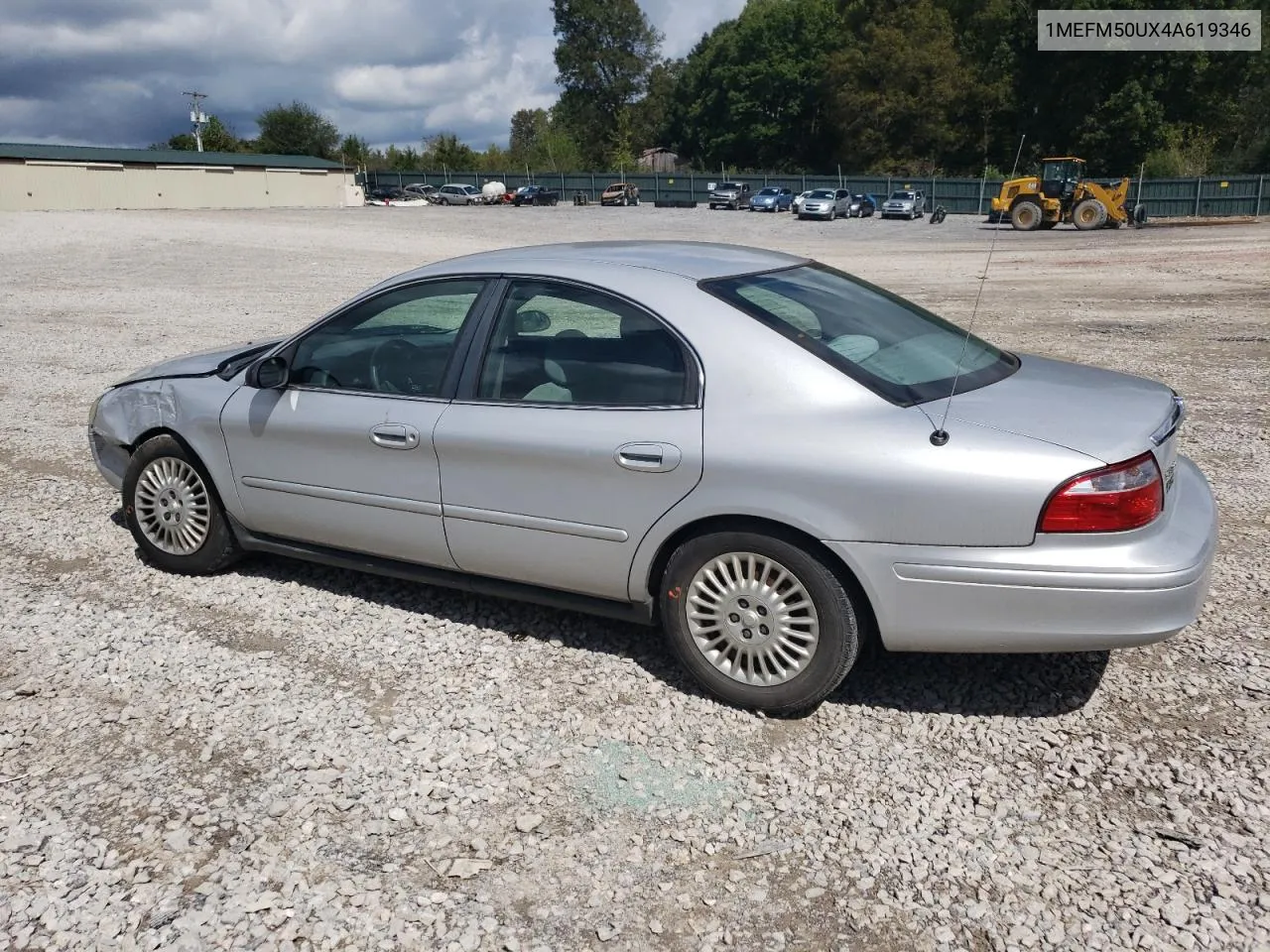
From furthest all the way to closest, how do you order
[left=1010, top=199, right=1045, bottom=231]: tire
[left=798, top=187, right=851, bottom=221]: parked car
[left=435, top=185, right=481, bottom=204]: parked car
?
→ [left=435, top=185, right=481, bottom=204]: parked car
[left=798, top=187, right=851, bottom=221]: parked car
[left=1010, top=199, right=1045, bottom=231]: tire

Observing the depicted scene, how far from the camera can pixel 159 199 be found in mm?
63594

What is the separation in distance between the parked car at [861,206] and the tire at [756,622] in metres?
50.1

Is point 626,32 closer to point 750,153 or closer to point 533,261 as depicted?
point 750,153

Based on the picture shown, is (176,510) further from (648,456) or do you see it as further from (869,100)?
(869,100)

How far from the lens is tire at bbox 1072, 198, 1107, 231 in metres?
38.2

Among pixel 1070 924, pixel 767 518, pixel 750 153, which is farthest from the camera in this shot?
pixel 750 153

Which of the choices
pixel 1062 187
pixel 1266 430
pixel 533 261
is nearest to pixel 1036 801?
pixel 533 261

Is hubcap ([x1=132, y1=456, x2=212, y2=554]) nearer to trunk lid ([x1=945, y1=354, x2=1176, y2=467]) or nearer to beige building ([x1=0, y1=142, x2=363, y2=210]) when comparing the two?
trunk lid ([x1=945, y1=354, x2=1176, y2=467])

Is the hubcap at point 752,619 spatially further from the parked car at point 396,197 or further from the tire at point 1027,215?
the parked car at point 396,197

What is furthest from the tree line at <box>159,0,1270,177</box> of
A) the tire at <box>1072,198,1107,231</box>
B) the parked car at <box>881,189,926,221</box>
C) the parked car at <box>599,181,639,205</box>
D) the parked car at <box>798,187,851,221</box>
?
the parked car at <box>599,181,639,205</box>

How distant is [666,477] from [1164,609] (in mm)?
1615

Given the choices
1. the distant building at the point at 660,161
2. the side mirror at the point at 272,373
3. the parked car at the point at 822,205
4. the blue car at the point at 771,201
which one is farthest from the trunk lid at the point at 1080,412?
the distant building at the point at 660,161

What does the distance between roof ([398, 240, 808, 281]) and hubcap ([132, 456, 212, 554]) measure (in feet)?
4.90

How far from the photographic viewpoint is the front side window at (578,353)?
3.77 metres
